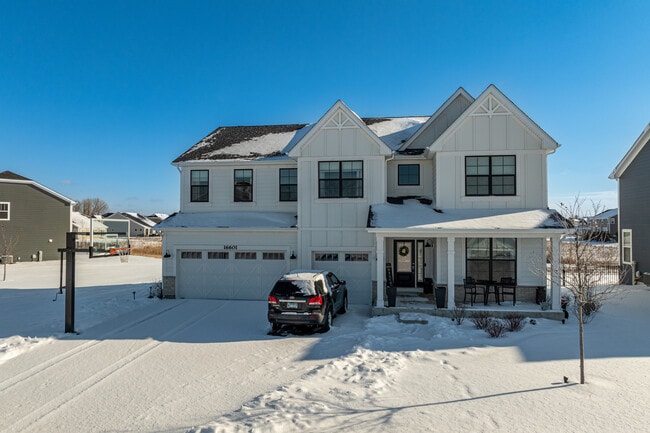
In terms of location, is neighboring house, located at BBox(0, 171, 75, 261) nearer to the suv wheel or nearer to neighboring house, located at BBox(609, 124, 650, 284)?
the suv wheel

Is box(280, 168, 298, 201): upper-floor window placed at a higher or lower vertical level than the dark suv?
higher

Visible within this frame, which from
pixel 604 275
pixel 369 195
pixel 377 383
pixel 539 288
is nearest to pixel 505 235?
pixel 539 288

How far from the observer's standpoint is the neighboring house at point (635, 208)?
1838 centimetres

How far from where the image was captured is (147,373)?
8078 mm

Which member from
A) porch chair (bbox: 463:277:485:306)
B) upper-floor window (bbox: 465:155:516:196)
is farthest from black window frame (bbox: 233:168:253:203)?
porch chair (bbox: 463:277:485:306)

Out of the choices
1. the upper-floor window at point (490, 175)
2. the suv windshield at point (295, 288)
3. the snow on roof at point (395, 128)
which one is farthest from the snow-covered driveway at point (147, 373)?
the snow on roof at point (395, 128)

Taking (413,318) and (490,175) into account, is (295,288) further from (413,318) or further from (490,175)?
(490,175)

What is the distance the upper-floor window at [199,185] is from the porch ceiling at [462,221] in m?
7.92

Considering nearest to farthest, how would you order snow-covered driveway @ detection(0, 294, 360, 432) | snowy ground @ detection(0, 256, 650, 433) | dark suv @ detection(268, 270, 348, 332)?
snowy ground @ detection(0, 256, 650, 433) → snow-covered driveway @ detection(0, 294, 360, 432) → dark suv @ detection(268, 270, 348, 332)

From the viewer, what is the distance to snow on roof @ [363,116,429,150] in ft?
58.7

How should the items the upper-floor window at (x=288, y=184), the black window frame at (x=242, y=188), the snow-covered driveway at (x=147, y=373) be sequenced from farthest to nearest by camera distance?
1. the black window frame at (x=242, y=188)
2. the upper-floor window at (x=288, y=184)
3. the snow-covered driveway at (x=147, y=373)

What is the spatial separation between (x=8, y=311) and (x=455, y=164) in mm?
17048

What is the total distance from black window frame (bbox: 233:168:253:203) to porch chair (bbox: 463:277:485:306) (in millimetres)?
9687

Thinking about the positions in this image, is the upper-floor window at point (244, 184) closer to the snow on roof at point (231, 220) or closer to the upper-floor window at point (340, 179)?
the snow on roof at point (231, 220)
